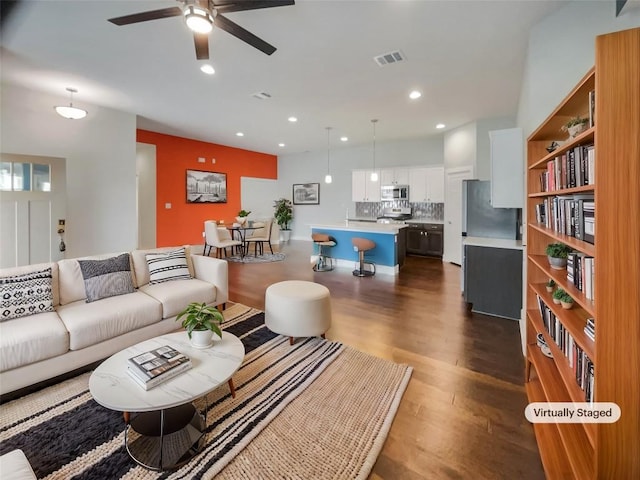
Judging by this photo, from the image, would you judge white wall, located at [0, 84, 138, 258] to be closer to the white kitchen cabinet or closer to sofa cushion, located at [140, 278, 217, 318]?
sofa cushion, located at [140, 278, 217, 318]

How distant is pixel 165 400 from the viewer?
4.67 ft

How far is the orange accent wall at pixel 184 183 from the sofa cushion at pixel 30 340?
16.7ft

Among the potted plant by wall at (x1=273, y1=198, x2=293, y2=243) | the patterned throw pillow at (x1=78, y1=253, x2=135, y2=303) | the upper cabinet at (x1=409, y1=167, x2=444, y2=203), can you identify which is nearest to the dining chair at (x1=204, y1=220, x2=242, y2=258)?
the potted plant by wall at (x1=273, y1=198, x2=293, y2=243)

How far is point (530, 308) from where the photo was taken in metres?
2.29

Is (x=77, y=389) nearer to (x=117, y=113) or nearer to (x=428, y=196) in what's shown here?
(x=117, y=113)

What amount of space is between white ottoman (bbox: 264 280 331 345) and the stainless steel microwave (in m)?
5.39

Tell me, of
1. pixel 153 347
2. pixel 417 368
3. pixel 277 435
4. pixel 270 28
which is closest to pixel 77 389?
pixel 153 347

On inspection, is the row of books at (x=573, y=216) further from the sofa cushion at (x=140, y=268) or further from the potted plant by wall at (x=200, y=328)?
the sofa cushion at (x=140, y=268)

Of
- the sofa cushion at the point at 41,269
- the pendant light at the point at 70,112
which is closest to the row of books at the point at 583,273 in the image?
the sofa cushion at the point at 41,269

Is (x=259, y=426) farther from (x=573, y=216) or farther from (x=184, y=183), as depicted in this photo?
(x=184, y=183)

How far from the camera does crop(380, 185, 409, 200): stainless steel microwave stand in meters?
7.50

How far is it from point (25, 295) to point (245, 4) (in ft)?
8.85

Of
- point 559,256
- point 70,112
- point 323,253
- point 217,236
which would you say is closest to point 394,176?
point 323,253

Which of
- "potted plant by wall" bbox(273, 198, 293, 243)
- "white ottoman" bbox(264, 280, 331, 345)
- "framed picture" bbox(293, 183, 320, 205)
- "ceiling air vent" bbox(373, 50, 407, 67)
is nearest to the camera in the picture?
"white ottoman" bbox(264, 280, 331, 345)
